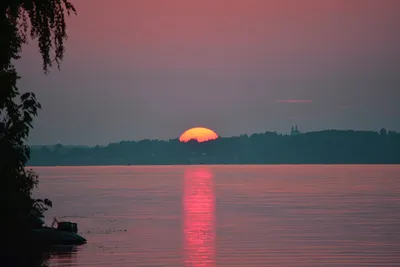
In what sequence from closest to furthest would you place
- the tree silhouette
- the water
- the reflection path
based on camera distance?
1. the tree silhouette
2. the water
3. the reflection path

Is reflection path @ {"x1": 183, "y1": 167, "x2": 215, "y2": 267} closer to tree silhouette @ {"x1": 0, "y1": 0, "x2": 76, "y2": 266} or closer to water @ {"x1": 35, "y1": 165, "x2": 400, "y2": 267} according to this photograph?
water @ {"x1": 35, "y1": 165, "x2": 400, "y2": 267}

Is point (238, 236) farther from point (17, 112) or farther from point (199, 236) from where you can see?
point (17, 112)

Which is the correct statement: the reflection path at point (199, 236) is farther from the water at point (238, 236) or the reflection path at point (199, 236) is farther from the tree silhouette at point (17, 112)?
the tree silhouette at point (17, 112)

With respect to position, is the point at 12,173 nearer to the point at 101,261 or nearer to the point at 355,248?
the point at 101,261

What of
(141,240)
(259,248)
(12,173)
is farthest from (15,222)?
(141,240)

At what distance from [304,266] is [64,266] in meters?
13.1

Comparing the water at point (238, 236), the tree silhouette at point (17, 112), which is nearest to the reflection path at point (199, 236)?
the water at point (238, 236)

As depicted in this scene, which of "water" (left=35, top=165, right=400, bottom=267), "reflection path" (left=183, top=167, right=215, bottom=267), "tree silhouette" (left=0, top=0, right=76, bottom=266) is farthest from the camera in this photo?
"reflection path" (left=183, top=167, right=215, bottom=267)

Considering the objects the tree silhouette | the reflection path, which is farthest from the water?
the tree silhouette

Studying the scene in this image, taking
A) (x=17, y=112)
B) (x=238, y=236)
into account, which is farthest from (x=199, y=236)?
(x=17, y=112)

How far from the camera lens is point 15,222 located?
24906 mm

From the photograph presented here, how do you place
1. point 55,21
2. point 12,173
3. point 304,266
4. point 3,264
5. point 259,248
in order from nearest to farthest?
point 55,21 < point 3,264 < point 12,173 < point 304,266 < point 259,248

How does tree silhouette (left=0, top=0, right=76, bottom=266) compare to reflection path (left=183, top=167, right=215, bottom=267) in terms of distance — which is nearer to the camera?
tree silhouette (left=0, top=0, right=76, bottom=266)

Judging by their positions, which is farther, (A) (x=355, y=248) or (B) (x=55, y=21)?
(A) (x=355, y=248)
